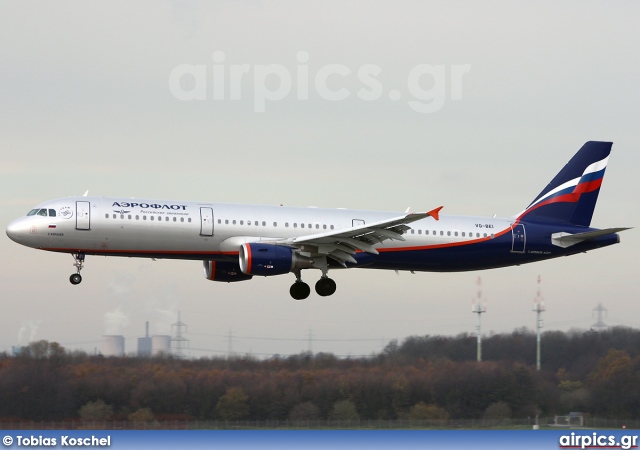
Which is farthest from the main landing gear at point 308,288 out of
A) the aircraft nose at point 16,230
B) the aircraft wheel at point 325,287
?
the aircraft nose at point 16,230

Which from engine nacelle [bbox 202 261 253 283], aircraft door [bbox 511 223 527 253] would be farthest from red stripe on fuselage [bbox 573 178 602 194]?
engine nacelle [bbox 202 261 253 283]

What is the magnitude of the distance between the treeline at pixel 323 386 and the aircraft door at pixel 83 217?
45.5ft

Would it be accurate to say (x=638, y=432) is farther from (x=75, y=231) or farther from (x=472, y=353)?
(x=75, y=231)

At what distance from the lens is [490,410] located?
64.1m

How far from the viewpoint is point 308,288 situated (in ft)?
183

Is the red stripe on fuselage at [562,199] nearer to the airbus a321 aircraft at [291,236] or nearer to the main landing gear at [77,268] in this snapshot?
the airbus a321 aircraft at [291,236]

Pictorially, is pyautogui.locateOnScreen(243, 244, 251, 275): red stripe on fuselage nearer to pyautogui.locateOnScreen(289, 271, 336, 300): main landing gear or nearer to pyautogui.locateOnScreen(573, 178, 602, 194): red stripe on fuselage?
pyautogui.locateOnScreen(289, 271, 336, 300): main landing gear

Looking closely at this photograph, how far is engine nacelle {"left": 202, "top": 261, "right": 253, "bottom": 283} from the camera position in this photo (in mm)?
56438

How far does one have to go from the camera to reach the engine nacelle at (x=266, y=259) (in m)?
51.1

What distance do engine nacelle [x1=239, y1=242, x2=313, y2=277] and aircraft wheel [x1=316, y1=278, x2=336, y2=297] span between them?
295 cm

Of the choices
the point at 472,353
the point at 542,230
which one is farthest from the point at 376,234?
the point at 472,353

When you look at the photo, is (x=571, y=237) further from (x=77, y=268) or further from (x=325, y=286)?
(x=77, y=268)

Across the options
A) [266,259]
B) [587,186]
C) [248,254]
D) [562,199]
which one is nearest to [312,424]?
[266,259]

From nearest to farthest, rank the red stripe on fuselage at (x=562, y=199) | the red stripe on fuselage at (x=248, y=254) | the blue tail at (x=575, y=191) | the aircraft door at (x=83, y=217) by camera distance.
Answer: the aircraft door at (x=83, y=217) < the red stripe on fuselage at (x=248, y=254) < the blue tail at (x=575, y=191) < the red stripe on fuselage at (x=562, y=199)
